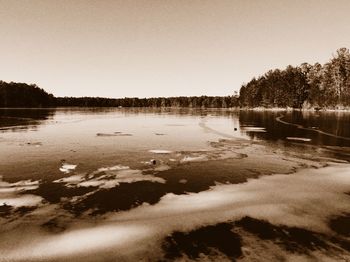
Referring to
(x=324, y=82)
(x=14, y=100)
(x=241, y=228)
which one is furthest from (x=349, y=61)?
(x=14, y=100)

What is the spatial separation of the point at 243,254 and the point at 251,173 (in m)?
7.89

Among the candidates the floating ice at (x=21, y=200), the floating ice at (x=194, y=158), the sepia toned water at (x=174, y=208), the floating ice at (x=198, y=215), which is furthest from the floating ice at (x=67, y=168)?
the floating ice at (x=198, y=215)

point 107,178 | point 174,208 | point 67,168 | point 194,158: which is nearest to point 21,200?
point 107,178

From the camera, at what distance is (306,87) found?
13162cm

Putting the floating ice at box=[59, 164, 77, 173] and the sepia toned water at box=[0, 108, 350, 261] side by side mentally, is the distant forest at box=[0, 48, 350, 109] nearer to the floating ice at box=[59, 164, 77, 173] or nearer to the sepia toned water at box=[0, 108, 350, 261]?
the sepia toned water at box=[0, 108, 350, 261]

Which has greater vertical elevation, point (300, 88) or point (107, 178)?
point (300, 88)

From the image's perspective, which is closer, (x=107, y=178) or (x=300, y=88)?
(x=107, y=178)

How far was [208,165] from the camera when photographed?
15.9 meters

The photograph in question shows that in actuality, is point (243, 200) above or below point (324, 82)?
below

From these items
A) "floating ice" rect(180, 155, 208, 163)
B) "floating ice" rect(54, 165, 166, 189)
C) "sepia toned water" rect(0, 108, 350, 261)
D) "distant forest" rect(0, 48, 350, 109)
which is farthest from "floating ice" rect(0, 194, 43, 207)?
"distant forest" rect(0, 48, 350, 109)

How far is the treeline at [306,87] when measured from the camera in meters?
108

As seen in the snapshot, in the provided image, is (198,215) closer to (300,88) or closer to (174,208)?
(174,208)

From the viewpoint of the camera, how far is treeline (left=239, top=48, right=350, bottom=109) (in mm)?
108062

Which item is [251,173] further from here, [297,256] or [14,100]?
[14,100]
